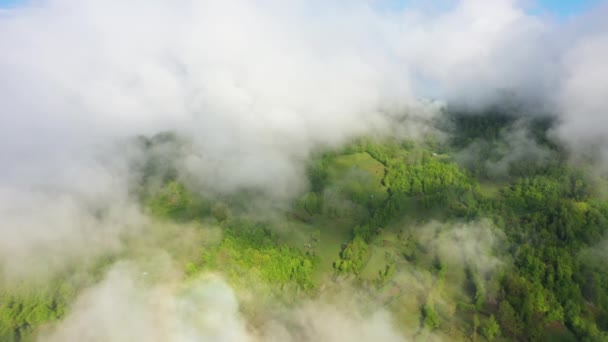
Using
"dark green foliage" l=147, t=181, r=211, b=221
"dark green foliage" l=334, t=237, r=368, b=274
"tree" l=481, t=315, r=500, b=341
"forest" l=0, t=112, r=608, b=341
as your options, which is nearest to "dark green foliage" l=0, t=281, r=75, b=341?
"forest" l=0, t=112, r=608, b=341

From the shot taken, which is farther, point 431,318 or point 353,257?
point 353,257

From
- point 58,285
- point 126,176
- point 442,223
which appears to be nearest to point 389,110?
point 442,223

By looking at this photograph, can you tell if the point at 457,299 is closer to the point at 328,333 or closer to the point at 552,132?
the point at 328,333

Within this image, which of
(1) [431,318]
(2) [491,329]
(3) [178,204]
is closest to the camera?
(2) [491,329]

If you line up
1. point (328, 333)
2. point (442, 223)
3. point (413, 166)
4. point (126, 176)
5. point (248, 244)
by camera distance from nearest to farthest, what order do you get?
point (328, 333) → point (248, 244) → point (442, 223) → point (126, 176) → point (413, 166)

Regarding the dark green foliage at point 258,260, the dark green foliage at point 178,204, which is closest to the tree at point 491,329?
the dark green foliage at point 258,260

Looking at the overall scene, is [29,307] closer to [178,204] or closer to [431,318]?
[178,204]

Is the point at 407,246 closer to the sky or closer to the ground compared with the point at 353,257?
closer to the sky

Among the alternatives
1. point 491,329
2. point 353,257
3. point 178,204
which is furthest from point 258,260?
point 491,329
